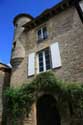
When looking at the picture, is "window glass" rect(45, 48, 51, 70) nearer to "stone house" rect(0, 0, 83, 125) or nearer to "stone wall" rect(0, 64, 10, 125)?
"stone house" rect(0, 0, 83, 125)

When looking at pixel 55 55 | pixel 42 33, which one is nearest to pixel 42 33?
pixel 42 33

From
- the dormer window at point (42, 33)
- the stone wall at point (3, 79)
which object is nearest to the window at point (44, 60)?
the dormer window at point (42, 33)

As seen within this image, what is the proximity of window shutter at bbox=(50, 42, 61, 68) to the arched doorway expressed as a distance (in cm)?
230

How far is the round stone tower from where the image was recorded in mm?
13219

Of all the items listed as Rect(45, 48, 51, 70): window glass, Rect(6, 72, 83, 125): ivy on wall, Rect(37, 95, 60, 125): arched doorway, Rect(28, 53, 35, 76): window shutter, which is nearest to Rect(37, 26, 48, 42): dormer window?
Rect(45, 48, 51, 70): window glass

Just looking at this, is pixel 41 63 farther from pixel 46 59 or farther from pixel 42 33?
pixel 42 33

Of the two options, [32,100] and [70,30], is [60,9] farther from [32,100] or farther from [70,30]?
[32,100]

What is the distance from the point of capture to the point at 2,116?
40.4 ft

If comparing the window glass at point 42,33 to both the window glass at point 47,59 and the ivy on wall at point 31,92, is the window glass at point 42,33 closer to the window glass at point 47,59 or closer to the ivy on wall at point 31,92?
the window glass at point 47,59

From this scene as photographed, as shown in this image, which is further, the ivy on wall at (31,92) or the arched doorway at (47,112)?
the arched doorway at (47,112)

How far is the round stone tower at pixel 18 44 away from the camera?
1322 centimetres

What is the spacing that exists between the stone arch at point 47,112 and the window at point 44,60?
205 centimetres

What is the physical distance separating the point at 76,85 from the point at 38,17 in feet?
24.2

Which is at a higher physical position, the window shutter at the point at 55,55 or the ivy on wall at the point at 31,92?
the window shutter at the point at 55,55
